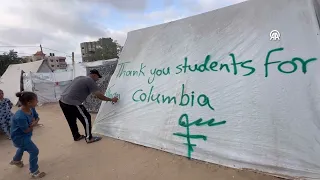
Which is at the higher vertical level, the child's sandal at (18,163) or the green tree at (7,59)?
the green tree at (7,59)

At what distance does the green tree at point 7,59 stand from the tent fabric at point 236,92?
28.4 m

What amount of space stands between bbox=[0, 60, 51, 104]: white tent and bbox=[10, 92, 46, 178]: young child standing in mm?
11786

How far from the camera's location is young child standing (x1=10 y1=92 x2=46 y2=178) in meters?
3.11

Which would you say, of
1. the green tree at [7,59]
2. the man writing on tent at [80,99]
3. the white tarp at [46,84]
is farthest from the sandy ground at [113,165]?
the green tree at [7,59]

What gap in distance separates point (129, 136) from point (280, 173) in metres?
2.44

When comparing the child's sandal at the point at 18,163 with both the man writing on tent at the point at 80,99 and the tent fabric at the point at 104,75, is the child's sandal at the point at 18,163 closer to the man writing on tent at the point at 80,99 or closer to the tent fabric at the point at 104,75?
the man writing on tent at the point at 80,99

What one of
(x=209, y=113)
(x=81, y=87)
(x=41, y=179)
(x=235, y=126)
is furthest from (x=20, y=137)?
(x=235, y=126)

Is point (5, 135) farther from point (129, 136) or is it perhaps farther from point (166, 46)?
point (166, 46)

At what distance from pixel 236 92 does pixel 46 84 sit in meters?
12.2


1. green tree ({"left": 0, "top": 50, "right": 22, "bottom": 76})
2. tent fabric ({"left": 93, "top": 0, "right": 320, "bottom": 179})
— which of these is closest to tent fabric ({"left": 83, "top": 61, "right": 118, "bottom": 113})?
tent fabric ({"left": 93, "top": 0, "right": 320, "bottom": 179})

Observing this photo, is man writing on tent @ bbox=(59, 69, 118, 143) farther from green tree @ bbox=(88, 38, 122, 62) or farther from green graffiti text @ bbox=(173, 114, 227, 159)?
green tree @ bbox=(88, 38, 122, 62)

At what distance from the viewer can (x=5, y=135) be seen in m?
5.68

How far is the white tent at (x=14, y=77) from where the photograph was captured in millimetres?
13607

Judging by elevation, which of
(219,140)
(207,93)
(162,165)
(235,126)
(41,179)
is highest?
(207,93)
